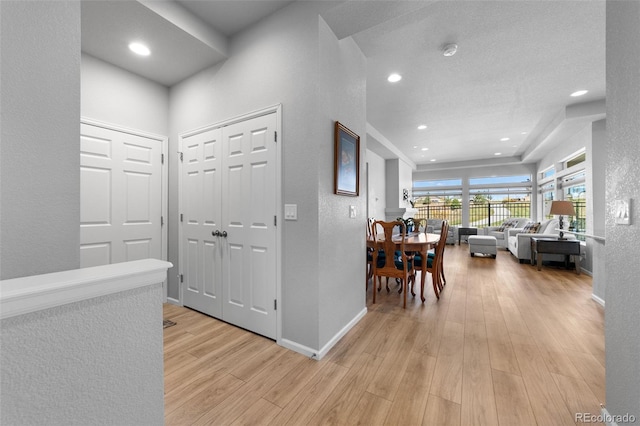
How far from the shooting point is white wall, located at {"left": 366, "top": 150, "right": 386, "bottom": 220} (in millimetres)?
6631

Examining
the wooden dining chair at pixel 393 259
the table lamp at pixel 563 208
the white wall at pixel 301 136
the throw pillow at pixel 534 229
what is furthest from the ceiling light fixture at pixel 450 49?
the throw pillow at pixel 534 229

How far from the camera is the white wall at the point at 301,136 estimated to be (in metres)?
2.05

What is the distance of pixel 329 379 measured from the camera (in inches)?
70.2

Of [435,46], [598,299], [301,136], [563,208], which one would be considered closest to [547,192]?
[563,208]

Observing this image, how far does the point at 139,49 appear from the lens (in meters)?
2.51

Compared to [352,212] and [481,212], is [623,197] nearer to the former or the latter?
[352,212]

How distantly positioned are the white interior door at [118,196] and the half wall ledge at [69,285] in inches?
87.7

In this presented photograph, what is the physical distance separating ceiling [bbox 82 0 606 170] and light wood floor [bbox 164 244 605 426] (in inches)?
105

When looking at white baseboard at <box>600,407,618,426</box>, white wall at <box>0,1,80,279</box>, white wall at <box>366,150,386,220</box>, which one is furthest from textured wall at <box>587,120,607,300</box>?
white wall at <box>0,1,80,279</box>

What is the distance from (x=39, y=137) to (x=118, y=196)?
202 centimetres

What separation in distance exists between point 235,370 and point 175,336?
0.85 meters

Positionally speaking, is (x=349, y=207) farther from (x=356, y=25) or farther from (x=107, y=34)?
(x=107, y=34)

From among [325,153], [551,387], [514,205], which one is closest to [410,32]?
[325,153]

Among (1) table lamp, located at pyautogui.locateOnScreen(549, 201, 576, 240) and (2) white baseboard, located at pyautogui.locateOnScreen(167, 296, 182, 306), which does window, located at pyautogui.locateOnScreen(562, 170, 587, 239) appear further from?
(2) white baseboard, located at pyautogui.locateOnScreen(167, 296, 182, 306)
